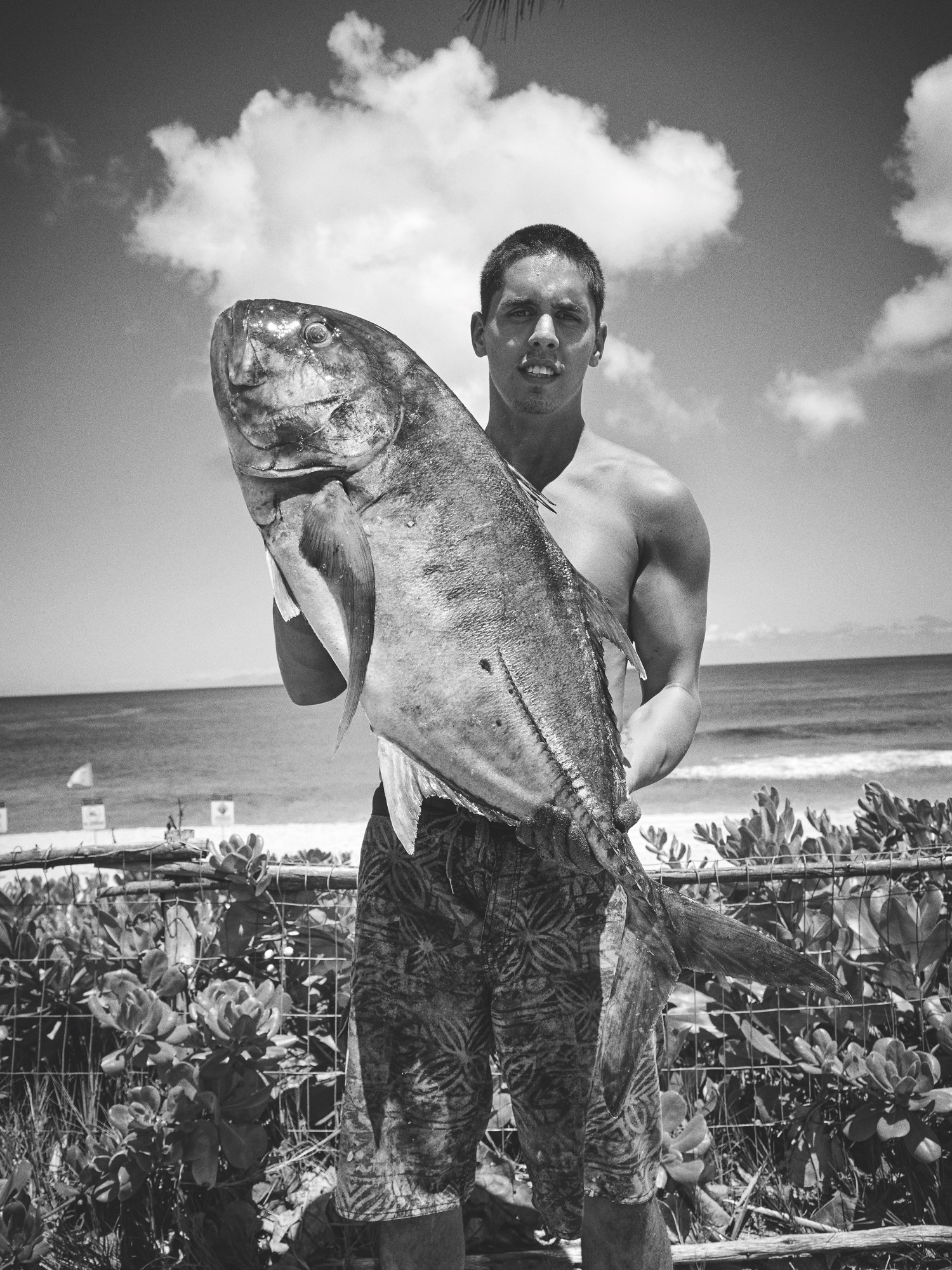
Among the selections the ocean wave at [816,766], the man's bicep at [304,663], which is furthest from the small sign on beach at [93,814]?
the ocean wave at [816,766]

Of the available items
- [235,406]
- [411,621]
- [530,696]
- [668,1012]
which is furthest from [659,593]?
[668,1012]

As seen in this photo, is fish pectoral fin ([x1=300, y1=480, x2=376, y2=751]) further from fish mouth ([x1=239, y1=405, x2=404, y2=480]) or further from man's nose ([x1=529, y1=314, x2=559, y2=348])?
man's nose ([x1=529, y1=314, x2=559, y2=348])

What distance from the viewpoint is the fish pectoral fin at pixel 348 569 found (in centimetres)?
155

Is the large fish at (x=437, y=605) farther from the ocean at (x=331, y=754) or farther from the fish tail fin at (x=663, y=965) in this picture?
the ocean at (x=331, y=754)

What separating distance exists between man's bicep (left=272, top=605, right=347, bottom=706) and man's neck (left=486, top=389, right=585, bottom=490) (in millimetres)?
798

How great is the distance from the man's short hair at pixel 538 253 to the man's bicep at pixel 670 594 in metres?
0.62

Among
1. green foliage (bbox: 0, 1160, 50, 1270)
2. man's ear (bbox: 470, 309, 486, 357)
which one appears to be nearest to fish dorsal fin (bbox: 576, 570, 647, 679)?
man's ear (bbox: 470, 309, 486, 357)

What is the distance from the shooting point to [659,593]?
2154 millimetres

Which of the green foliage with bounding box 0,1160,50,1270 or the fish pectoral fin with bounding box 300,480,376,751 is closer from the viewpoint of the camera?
the fish pectoral fin with bounding box 300,480,376,751

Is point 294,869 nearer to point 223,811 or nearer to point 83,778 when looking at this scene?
point 223,811

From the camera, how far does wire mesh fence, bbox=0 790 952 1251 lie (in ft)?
8.60

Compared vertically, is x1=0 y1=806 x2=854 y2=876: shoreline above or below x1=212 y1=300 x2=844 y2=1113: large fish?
below

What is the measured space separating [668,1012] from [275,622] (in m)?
2.30

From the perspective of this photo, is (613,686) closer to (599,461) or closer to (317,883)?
(599,461)
